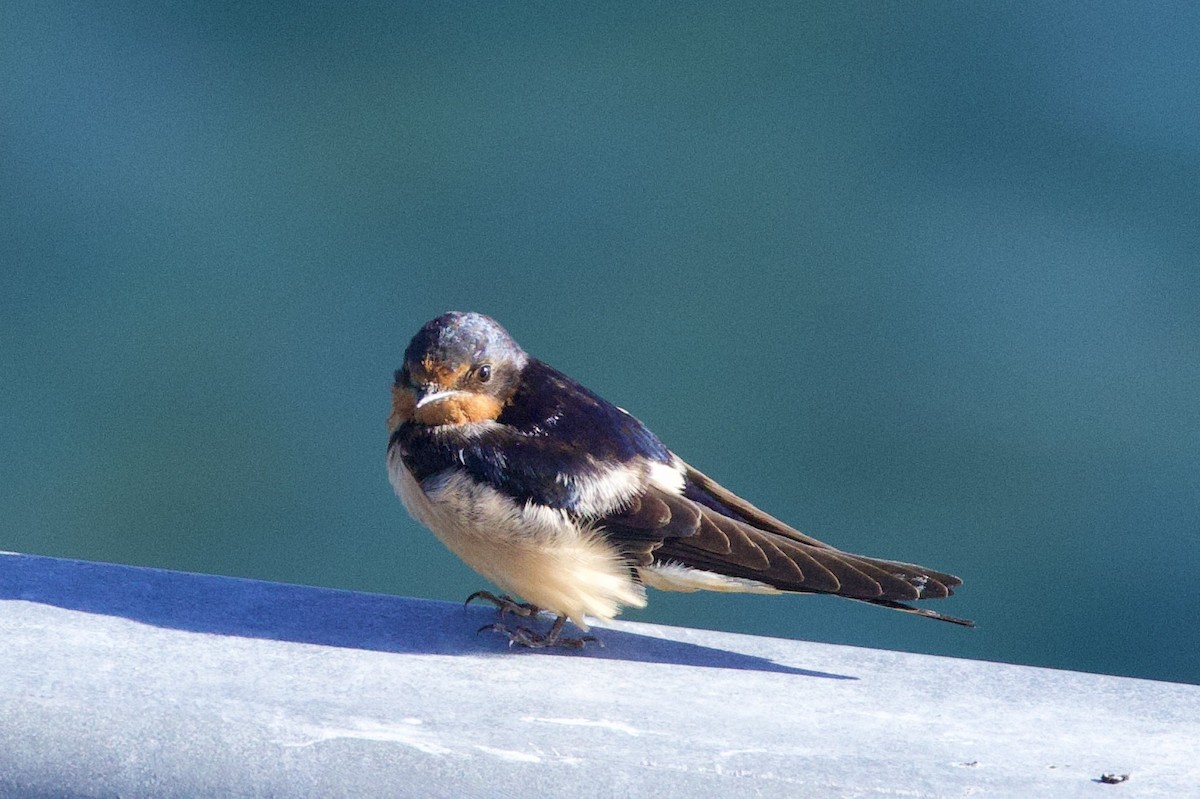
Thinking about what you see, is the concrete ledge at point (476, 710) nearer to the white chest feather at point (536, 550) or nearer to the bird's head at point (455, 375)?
the white chest feather at point (536, 550)

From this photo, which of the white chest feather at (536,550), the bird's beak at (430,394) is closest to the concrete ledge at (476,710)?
the white chest feather at (536,550)

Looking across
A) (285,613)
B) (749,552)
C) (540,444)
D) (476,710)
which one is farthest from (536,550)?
(476,710)

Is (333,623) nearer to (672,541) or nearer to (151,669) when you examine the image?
(151,669)

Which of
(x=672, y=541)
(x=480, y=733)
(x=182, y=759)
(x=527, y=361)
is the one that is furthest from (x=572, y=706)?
(x=527, y=361)

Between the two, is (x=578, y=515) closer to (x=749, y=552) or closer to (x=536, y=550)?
(x=536, y=550)

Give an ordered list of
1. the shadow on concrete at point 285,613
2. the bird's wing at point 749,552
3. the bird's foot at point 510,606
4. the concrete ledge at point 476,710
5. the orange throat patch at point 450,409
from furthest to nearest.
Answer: the orange throat patch at point 450,409, the bird's foot at point 510,606, the bird's wing at point 749,552, the shadow on concrete at point 285,613, the concrete ledge at point 476,710

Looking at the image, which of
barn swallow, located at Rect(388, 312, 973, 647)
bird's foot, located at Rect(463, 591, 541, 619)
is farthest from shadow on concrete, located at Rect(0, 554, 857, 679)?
bird's foot, located at Rect(463, 591, 541, 619)
